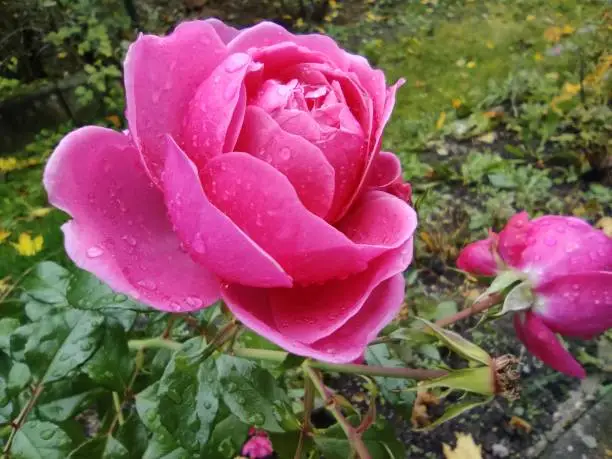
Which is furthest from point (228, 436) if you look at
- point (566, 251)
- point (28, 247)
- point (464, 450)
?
point (28, 247)

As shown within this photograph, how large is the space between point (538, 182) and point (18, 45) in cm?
200

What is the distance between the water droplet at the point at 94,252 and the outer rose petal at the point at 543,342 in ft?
1.40

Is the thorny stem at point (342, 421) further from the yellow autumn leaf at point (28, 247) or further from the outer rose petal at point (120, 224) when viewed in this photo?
the yellow autumn leaf at point (28, 247)

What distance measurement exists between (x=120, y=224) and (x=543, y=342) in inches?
16.6

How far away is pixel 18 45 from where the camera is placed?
2.65m

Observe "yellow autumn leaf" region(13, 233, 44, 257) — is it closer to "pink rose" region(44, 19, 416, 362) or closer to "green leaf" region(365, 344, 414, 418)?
"green leaf" region(365, 344, 414, 418)

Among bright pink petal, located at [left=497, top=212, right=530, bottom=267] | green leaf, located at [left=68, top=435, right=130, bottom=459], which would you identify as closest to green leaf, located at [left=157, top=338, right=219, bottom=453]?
green leaf, located at [left=68, top=435, right=130, bottom=459]

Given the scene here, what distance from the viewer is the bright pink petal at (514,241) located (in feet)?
2.27

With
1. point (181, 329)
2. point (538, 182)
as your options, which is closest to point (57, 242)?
point (181, 329)

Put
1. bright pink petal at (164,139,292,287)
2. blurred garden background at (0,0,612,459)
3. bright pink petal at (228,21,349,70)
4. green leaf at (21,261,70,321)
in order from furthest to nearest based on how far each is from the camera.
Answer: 1. blurred garden background at (0,0,612,459)
2. green leaf at (21,261,70,321)
3. bright pink petal at (228,21,349,70)
4. bright pink petal at (164,139,292,287)

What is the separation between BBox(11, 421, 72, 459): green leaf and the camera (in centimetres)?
65

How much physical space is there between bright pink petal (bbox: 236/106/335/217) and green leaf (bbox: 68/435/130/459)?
421mm

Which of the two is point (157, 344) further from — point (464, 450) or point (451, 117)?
point (451, 117)

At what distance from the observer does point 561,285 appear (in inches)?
25.2
